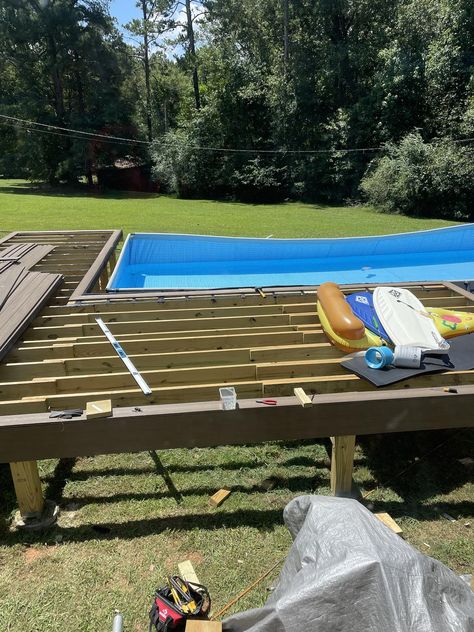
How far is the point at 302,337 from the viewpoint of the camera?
4309mm

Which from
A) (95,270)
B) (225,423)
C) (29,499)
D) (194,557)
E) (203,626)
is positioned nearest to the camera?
(203,626)

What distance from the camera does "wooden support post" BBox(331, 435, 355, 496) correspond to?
3.41 m

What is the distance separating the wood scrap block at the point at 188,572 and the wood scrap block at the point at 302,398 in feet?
4.33

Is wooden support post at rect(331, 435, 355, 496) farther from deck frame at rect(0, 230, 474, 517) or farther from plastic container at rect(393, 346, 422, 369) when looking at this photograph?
plastic container at rect(393, 346, 422, 369)

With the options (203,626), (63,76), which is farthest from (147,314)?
(63,76)

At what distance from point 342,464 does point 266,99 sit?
94.1ft

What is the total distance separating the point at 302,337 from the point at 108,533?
7.85ft

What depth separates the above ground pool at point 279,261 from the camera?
39.1ft

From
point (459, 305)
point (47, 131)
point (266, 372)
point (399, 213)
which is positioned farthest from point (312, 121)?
point (266, 372)

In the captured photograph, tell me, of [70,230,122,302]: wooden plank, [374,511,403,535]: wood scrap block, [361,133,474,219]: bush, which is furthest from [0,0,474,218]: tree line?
[374,511,403,535]: wood scrap block

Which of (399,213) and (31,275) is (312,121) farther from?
(31,275)

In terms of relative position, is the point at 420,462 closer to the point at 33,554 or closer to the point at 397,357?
the point at 397,357

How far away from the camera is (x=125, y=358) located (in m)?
3.80

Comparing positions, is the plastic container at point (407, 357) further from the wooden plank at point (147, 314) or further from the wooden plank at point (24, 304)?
the wooden plank at point (24, 304)
